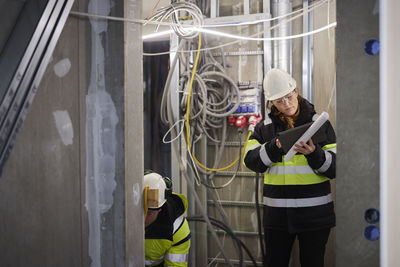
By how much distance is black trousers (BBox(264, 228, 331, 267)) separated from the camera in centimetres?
199

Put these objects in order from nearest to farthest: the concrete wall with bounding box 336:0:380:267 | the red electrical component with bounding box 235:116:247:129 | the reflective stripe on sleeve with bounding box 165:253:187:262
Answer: the concrete wall with bounding box 336:0:380:267
the reflective stripe on sleeve with bounding box 165:253:187:262
the red electrical component with bounding box 235:116:247:129

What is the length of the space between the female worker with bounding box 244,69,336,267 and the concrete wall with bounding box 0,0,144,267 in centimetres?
100

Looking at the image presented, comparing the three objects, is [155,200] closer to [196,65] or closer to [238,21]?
[196,65]

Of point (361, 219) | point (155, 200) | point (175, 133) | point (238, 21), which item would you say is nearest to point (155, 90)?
point (175, 133)

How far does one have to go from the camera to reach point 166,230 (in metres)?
1.91

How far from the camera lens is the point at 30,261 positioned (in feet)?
3.18

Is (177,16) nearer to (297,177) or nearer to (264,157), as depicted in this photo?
(264,157)

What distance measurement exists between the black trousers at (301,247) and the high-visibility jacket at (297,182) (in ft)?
Answer: 0.18

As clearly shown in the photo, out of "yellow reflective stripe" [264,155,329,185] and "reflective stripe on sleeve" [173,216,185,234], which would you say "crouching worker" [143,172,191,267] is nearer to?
"reflective stripe on sleeve" [173,216,185,234]

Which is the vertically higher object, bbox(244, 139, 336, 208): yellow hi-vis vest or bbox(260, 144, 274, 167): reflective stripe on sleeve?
bbox(260, 144, 274, 167): reflective stripe on sleeve

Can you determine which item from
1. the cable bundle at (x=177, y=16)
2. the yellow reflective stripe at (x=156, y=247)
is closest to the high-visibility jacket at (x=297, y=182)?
the yellow reflective stripe at (x=156, y=247)

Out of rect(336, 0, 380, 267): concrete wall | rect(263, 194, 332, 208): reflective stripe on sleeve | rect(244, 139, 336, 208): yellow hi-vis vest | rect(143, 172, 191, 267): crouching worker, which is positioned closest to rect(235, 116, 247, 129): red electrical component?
rect(244, 139, 336, 208): yellow hi-vis vest

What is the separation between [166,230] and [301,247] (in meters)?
0.75

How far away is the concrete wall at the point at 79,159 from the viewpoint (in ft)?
3.14
